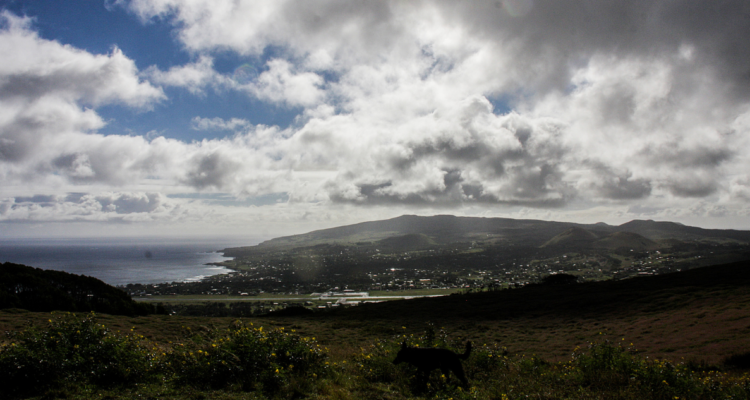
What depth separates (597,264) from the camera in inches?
6186

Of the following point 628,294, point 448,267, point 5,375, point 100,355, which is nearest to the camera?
point 5,375

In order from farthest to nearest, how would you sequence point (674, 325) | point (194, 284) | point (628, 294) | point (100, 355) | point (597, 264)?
point (597, 264) → point (194, 284) → point (628, 294) → point (674, 325) → point (100, 355)

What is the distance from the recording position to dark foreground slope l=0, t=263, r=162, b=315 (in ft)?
104

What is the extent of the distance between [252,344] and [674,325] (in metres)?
28.1

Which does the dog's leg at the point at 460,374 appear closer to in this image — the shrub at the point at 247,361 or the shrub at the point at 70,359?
the shrub at the point at 247,361

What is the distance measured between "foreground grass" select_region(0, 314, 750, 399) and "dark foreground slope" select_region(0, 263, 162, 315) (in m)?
31.3

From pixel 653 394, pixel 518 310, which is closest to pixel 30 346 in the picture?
pixel 653 394

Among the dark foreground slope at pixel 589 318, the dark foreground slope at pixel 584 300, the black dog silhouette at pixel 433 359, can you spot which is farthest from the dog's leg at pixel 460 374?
the dark foreground slope at pixel 584 300

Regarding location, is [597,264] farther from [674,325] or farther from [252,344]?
[252,344]

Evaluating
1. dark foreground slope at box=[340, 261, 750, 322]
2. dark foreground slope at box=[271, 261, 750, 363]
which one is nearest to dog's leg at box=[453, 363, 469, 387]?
dark foreground slope at box=[271, 261, 750, 363]

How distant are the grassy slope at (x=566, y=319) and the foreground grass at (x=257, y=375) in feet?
18.7

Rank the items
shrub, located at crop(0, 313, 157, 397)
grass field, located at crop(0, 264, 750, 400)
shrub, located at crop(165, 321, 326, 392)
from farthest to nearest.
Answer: shrub, located at crop(165, 321, 326, 392) < grass field, located at crop(0, 264, 750, 400) < shrub, located at crop(0, 313, 157, 397)

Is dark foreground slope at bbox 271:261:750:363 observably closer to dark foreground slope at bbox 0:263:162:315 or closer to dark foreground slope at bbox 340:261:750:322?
dark foreground slope at bbox 340:261:750:322

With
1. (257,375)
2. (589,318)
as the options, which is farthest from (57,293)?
(589,318)
